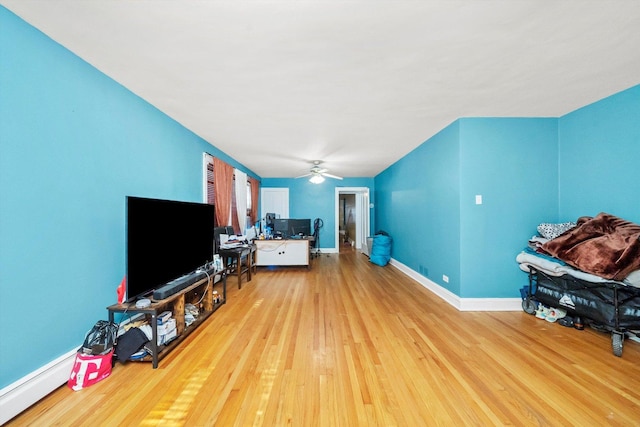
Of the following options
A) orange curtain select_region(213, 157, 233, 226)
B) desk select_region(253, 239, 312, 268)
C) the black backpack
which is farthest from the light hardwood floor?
desk select_region(253, 239, 312, 268)

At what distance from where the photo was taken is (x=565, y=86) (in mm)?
2188

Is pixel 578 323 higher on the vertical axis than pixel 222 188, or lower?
lower

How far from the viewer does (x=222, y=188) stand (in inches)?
161

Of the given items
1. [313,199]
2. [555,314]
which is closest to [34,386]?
[555,314]

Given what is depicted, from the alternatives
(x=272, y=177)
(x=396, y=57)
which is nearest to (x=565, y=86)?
(x=396, y=57)

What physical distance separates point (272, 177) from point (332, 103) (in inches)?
193

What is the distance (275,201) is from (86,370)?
5.75 m

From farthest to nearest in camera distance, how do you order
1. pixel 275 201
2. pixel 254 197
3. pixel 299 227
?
pixel 275 201
pixel 254 197
pixel 299 227

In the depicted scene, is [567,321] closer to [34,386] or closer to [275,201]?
[34,386]

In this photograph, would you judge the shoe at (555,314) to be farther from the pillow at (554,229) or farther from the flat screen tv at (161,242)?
the flat screen tv at (161,242)

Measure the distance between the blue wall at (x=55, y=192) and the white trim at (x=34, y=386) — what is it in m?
0.04

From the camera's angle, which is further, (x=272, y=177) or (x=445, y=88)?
(x=272, y=177)

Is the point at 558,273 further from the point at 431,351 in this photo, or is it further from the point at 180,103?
the point at 180,103

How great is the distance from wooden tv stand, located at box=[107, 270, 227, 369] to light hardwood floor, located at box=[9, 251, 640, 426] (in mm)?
84
